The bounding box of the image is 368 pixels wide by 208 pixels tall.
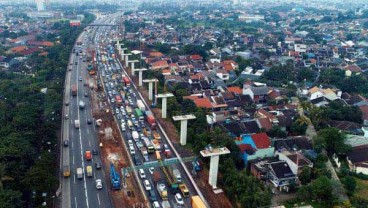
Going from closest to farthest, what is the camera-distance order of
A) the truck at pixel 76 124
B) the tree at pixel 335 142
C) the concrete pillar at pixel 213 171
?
the concrete pillar at pixel 213 171 → the tree at pixel 335 142 → the truck at pixel 76 124

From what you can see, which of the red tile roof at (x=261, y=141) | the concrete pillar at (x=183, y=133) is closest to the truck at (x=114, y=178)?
the concrete pillar at (x=183, y=133)

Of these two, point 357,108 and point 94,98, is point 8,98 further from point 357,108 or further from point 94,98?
point 357,108

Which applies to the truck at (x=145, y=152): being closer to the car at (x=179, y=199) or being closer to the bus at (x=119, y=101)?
the car at (x=179, y=199)

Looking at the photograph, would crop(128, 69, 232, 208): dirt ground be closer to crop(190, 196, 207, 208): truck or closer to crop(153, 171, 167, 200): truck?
crop(190, 196, 207, 208): truck

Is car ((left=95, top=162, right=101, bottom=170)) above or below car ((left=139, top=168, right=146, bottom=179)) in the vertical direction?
above

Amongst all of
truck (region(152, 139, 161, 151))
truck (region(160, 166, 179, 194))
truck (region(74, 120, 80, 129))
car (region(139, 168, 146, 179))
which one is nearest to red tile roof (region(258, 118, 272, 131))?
truck (region(152, 139, 161, 151))

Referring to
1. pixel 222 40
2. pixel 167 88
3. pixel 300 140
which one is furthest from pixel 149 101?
pixel 222 40

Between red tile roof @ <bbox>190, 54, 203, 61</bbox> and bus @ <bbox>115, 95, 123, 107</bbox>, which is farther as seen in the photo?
red tile roof @ <bbox>190, 54, 203, 61</bbox>
